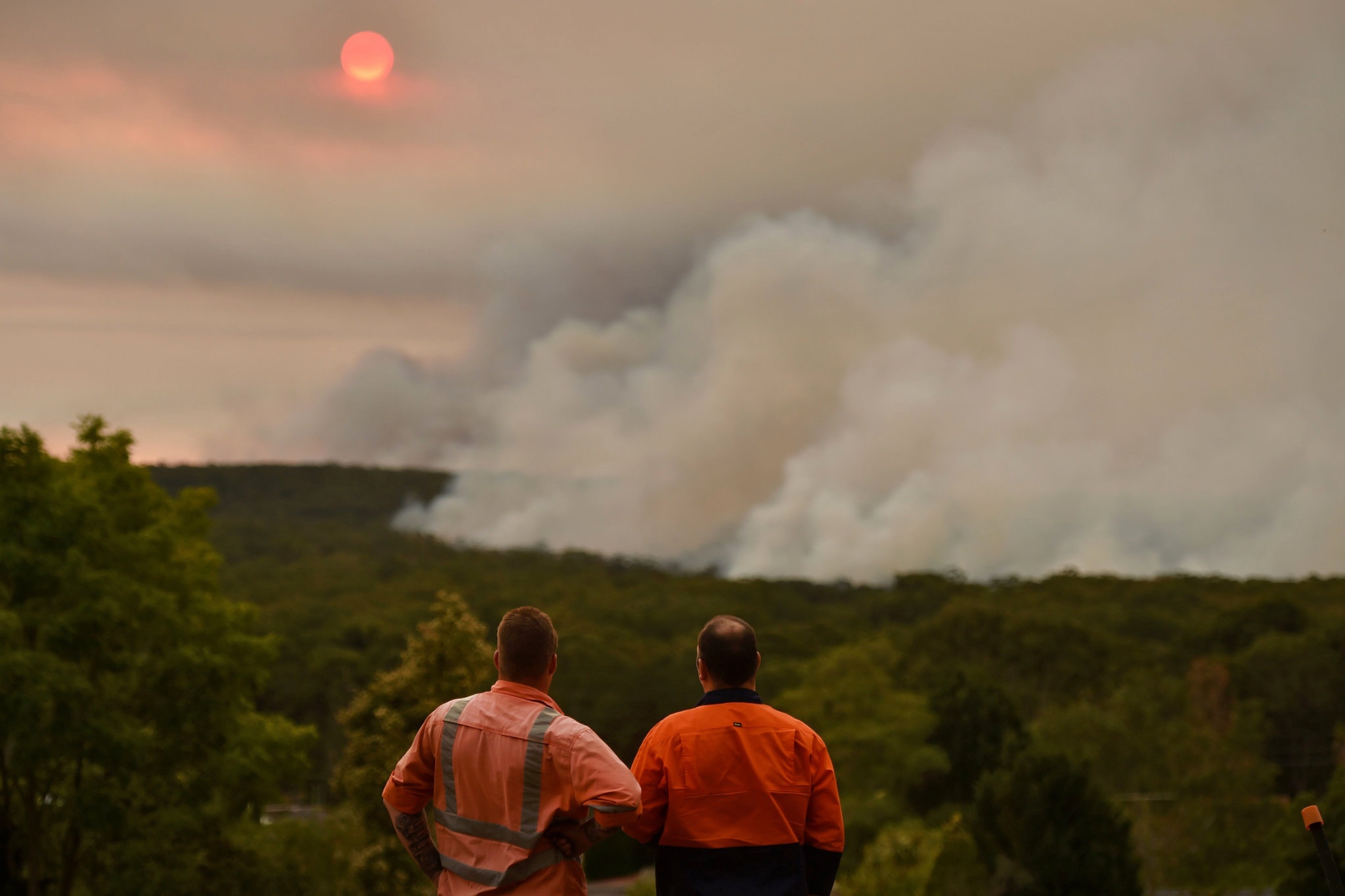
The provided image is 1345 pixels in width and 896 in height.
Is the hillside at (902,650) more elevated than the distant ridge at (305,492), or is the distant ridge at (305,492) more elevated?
the distant ridge at (305,492)

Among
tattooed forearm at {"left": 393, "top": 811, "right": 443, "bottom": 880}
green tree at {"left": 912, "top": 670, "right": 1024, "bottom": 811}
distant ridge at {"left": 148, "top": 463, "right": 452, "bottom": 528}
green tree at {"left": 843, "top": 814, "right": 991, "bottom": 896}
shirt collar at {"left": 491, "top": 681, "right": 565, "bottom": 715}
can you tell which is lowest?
green tree at {"left": 843, "top": 814, "right": 991, "bottom": 896}

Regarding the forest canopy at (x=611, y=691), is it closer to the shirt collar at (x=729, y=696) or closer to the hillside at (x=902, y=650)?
the hillside at (x=902, y=650)

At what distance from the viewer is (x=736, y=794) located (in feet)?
17.8

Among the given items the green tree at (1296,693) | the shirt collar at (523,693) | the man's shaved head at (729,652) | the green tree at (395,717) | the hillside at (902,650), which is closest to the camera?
the shirt collar at (523,693)

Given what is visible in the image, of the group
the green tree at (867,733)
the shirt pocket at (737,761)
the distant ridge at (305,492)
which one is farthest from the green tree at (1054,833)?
the distant ridge at (305,492)

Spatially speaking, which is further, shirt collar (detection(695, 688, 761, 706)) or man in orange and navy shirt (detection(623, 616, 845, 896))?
shirt collar (detection(695, 688, 761, 706))

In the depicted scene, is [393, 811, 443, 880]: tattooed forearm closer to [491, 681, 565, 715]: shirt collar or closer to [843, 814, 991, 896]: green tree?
[491, 681, 565, 715]: shirt collar

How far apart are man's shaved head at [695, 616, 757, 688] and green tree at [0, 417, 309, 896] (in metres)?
31.4

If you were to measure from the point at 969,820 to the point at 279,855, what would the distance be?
25.7 metres

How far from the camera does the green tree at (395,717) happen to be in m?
40.2

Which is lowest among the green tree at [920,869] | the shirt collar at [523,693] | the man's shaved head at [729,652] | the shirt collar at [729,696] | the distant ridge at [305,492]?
the green tree at [920,869]

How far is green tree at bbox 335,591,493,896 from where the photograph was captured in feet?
132

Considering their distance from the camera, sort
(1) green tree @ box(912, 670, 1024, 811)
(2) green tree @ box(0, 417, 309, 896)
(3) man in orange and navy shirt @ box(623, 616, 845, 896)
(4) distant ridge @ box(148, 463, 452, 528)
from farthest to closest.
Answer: (4) distant ridge @ box(148, 463, 452, 528) → (1) green tree @ box(912, 670, 1024, 811) → (2) green tree @ box(0, 417, 309, 896) → (3) man in orange and navy shirt @ box(623, 616, 845, 896)

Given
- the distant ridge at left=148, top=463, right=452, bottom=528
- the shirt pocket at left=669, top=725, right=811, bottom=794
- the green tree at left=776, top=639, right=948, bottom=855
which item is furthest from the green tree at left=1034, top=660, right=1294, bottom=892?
the distant ridge at left=148, top=463, right=452, bottom=528
